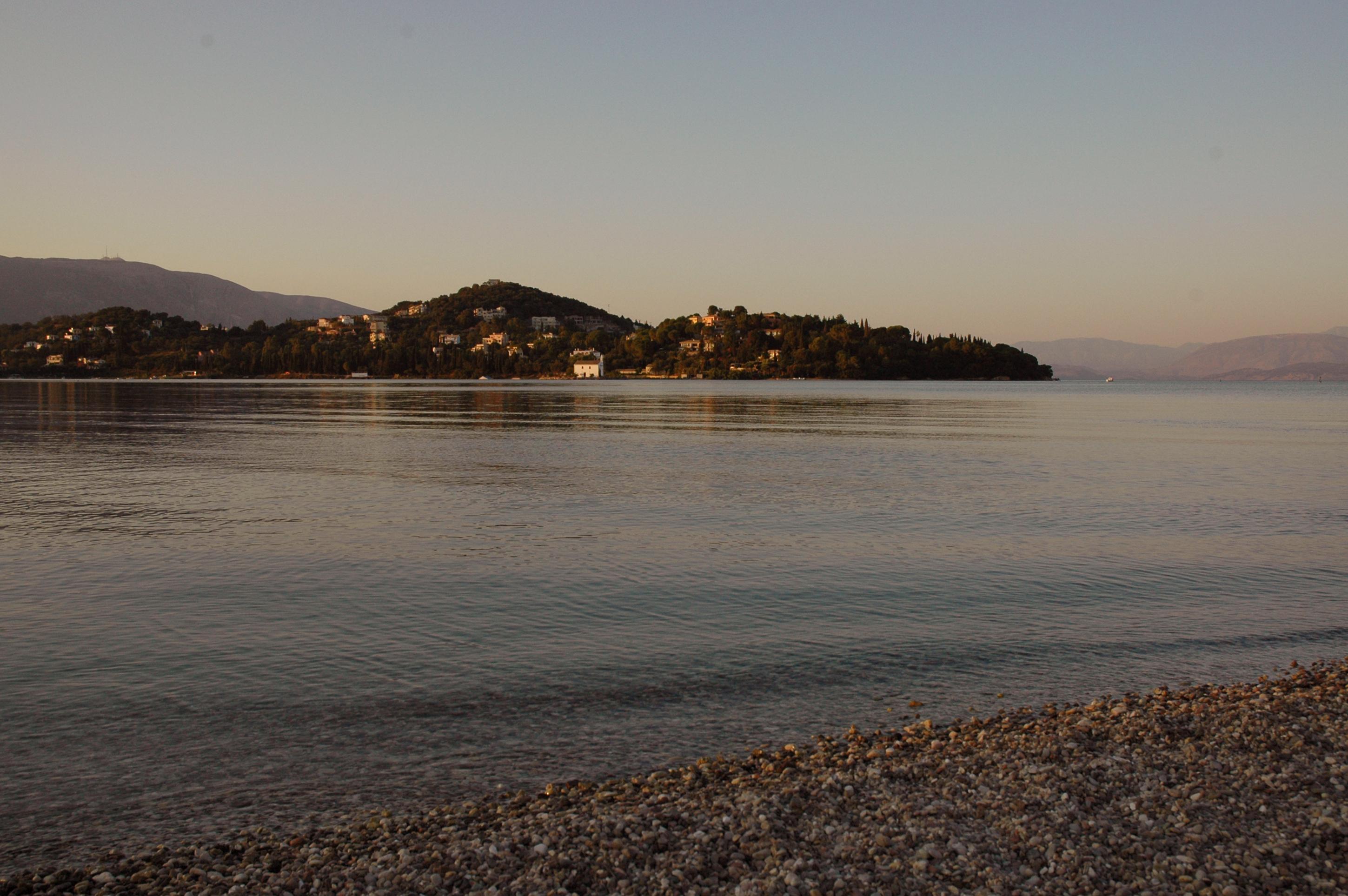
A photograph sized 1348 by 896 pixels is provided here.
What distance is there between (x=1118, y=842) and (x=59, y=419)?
6653cm

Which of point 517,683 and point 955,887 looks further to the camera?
point 517,683

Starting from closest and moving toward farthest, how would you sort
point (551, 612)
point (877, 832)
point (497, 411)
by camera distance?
point (877, 832) → point (551, 612) → point (497, 411)

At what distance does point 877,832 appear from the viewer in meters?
6.41

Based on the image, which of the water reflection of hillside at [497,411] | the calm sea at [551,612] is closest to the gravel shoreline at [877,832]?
the calm sea at [551,612]

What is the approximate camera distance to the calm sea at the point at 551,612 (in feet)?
26.6

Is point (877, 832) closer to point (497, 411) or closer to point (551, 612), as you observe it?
point (551, 612)

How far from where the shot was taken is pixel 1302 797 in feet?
22.6

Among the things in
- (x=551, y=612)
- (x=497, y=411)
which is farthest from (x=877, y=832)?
(x=497, y=411)

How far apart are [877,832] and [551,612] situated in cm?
740

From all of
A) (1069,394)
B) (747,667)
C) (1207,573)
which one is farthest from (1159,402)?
(747,667)

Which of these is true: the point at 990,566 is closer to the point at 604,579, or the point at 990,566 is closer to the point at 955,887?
the point at 604,579

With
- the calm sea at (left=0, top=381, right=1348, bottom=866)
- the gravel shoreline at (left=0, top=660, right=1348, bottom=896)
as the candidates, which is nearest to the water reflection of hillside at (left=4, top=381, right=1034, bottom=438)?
the calm sea at (left=0, top=381, right=1348, bottom=866)

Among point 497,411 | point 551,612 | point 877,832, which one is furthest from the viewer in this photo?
point 497,411

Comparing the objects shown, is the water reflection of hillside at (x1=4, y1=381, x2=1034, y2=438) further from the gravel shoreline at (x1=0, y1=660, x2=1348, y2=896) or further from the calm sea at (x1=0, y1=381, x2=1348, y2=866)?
the gravel shoreline at (x1=0, y1=660, x2=1348, y2=896)
